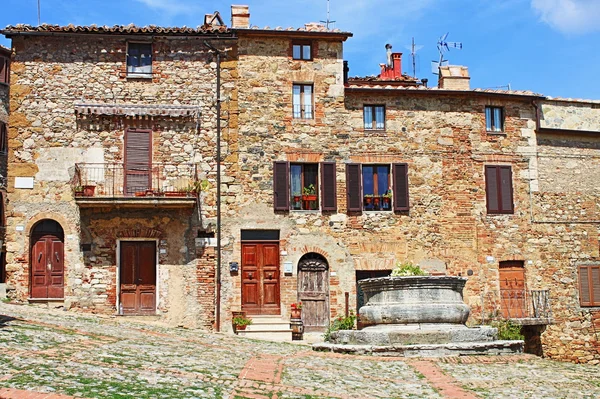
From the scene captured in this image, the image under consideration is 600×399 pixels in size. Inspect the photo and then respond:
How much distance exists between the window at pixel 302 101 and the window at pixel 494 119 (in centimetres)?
568

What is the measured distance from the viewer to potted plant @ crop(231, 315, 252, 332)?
20469mm

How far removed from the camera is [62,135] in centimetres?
2130

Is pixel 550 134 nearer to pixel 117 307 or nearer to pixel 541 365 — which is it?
pixel 541 365

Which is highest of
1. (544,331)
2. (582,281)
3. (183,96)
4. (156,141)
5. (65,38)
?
(65,38)

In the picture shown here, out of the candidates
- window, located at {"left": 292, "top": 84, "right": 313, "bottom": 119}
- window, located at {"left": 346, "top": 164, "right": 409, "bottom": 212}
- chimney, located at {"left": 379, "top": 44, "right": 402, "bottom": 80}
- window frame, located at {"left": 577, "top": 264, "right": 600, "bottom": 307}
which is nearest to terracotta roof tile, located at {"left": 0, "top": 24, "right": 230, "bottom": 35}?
window, located at {"left": 292, "top": 84, "right": 313, "bottom": 119}

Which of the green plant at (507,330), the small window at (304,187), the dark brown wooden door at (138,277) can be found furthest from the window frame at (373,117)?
the dark brown wooden door at (138,277)

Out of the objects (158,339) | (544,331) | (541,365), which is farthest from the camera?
(544,331)

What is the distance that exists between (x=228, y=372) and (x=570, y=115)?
17.1m

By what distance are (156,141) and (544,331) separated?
13101 millimetres

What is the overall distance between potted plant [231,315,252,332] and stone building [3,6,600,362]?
58 centimetres

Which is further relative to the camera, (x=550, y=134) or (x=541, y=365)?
(x=550, y=134)

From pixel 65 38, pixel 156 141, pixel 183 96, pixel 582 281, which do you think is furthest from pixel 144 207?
pixel 582 281

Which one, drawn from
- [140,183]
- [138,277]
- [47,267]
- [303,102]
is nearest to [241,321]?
[138,277]

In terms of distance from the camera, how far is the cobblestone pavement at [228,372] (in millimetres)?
8883
